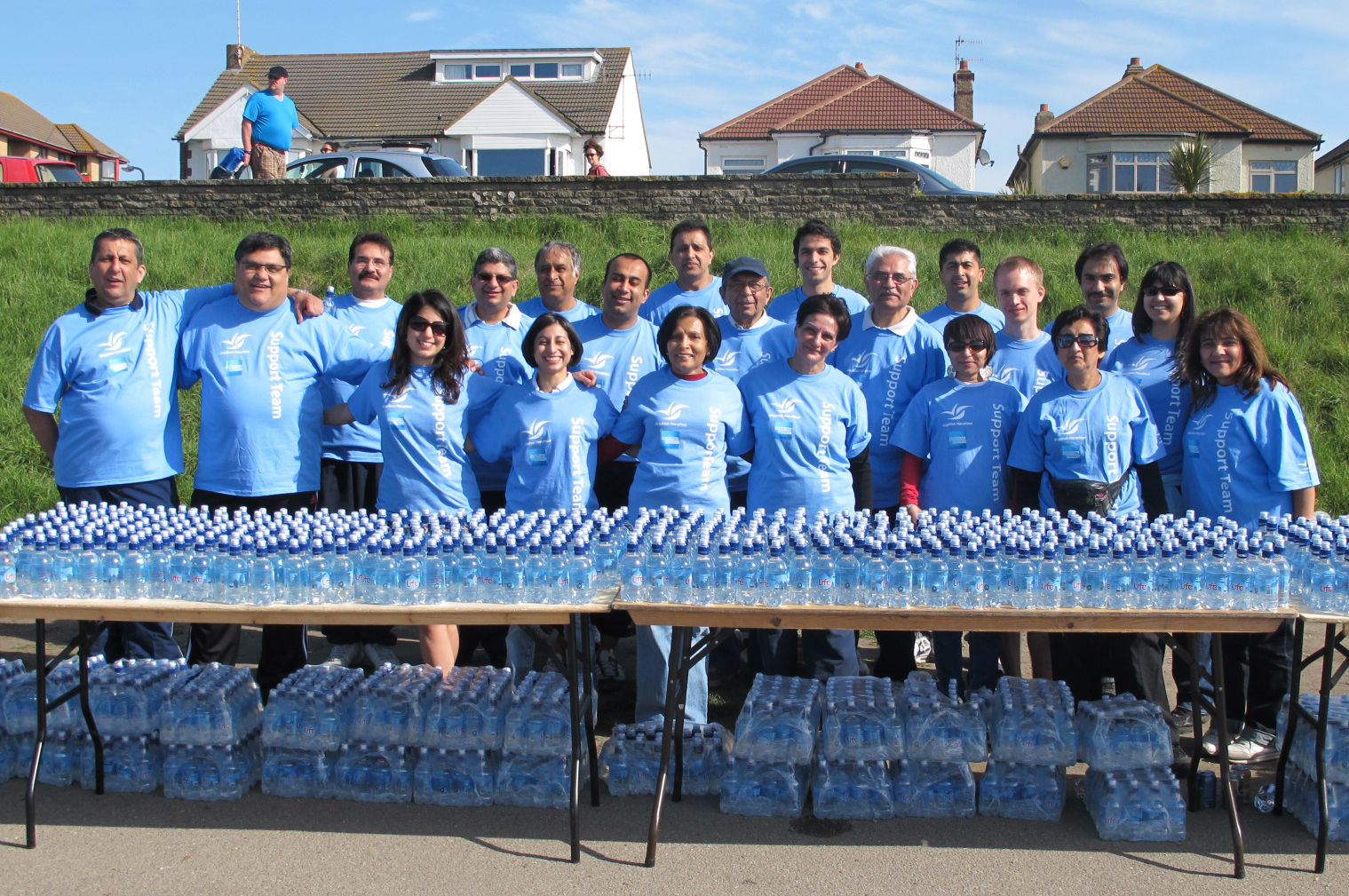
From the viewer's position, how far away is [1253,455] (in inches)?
160

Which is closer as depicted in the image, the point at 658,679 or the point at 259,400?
the point at 658,679

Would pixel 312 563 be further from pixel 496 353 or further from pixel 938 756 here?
pixel 938 756

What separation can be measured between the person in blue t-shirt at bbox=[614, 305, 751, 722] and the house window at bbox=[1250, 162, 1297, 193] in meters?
31.0

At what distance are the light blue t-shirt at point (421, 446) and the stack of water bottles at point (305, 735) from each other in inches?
32.5

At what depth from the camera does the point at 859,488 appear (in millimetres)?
4504

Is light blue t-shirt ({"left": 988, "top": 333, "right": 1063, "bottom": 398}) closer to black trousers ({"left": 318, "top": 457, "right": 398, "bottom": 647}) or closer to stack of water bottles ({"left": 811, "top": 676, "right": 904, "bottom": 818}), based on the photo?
stack of water bottles ({"left": 811, "top": 676, "right": 904, "bottom": 818})

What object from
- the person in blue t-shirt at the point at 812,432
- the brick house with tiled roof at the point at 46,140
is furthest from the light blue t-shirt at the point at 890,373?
the brick house with tiled roof at the point at 46,140

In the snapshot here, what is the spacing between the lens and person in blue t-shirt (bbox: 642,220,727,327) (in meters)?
5.50

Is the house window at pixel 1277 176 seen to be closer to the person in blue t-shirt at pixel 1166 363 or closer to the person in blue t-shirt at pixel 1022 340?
the person in blue t-shirt at pixel 1166 363

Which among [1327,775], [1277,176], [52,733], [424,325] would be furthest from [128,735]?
[1277,176]

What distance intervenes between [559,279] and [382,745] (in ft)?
7.91

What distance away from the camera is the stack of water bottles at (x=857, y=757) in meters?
3.74

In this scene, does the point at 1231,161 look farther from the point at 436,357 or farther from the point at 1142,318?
the point at 436,357

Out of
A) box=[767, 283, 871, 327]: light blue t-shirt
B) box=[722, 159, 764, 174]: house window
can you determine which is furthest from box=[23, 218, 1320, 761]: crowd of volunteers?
box=[722, 159, 764, 174]: house window
